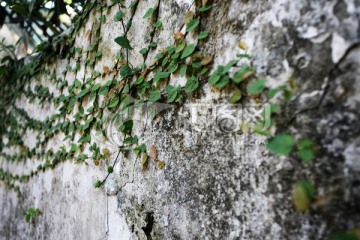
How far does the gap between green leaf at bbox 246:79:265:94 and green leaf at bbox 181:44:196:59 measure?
0.32m

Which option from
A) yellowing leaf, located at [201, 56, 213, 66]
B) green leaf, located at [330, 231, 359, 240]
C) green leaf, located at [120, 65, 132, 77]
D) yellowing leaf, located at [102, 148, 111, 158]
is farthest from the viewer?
yellowing leaf, located at [102, 148, 111, 158]

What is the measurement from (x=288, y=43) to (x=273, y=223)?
501 millimetres

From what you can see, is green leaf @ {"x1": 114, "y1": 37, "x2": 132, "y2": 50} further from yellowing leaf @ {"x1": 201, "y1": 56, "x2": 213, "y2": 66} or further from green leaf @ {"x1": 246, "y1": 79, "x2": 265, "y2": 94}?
green leaf @ {"x1": 246, "y1": 79, "x2": 265, "y2": 94}

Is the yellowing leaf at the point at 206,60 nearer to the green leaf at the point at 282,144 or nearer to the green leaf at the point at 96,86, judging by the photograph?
the green leaf at the point at 282,144

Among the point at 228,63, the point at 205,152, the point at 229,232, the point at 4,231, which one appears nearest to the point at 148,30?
the point at 228,63

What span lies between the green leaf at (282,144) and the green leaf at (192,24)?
1.75 feet

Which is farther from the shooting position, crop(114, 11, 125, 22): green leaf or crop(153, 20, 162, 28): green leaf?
crop(114, 11, 125, 22): green leaf

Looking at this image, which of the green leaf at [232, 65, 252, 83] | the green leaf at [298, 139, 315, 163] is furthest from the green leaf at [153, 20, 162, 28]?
the green leaf at [298, 139, 315, 163]

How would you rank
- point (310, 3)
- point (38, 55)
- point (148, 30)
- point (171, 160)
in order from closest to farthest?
1. point (310, 3)
2. point (171, 160)
3. point (148, 30)
4. point (38, 55)

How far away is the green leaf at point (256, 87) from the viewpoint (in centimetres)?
83

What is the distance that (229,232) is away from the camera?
94cm

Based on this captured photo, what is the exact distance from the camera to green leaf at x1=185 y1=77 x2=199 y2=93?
108 cm

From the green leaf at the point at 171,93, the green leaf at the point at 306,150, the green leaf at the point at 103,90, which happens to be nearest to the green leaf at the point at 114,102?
the green leaf at the point at 103,90

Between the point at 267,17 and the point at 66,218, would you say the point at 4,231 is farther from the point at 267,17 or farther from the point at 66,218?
the point at 267,17
